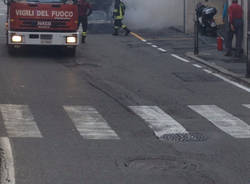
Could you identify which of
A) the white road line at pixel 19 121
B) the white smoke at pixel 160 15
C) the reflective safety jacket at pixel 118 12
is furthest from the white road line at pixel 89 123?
the white smoke at pixel 160 15

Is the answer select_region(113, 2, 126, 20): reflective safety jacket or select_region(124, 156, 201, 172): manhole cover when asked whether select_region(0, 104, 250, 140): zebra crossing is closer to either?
select_region(124, 156, 201, 172): manhole cover

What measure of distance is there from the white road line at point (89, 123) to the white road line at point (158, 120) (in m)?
0.78

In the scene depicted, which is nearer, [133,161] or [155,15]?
[133,161]

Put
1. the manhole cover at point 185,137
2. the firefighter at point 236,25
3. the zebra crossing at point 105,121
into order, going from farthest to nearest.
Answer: the firefighter at point 236,25 < the zebra crossing at point 105,121 < the manhole cover at point 185,137

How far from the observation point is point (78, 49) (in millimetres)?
25844

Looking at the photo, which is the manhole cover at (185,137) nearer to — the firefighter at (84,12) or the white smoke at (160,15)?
the firefighter at (84,12)

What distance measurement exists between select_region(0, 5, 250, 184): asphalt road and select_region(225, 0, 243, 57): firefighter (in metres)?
2.31

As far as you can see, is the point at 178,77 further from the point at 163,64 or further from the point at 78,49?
the point at 78,49

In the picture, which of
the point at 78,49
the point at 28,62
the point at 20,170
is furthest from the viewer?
the point at 78,49

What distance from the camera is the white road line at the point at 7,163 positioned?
29.4 feet

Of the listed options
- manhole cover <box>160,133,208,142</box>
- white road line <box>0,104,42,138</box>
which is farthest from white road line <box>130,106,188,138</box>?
white road line <box>0,104,42,138</box>

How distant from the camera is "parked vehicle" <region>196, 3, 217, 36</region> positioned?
29.9 meters

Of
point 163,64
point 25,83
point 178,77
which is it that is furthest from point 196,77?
point 25,83

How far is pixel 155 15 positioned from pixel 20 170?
2684 centimetres
